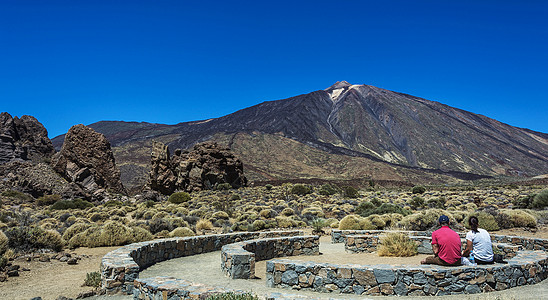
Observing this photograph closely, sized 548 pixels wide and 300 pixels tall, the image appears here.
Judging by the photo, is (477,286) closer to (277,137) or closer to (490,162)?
(277,137)

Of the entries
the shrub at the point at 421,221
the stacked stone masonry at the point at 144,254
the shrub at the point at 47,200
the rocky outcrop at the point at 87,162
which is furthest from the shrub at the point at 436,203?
the shrub at the point at 47,200

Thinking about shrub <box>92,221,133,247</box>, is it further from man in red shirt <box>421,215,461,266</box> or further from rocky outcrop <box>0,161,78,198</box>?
rocky outcrop <box>0,161,78,198</box>

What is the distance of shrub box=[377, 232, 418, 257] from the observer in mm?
12094

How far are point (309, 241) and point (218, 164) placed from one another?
121ft

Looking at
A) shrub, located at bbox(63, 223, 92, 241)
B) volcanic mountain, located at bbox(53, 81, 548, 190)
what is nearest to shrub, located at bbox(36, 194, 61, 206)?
shrub, located at bbox(63, 223, 92, 241)

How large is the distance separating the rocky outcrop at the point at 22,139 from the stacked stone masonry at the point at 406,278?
145ft

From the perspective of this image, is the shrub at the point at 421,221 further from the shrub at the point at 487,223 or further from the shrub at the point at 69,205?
the shrub at the point at 69,205

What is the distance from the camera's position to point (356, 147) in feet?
515

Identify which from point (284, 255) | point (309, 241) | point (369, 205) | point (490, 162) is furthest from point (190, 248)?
point (490, 162)

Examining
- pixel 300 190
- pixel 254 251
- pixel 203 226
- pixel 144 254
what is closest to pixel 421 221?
pixel 254 251

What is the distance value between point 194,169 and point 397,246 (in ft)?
127

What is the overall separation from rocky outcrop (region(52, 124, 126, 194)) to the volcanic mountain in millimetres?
38955

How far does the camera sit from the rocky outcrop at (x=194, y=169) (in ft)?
151

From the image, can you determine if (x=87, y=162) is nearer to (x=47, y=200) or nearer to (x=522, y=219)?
(x=47, y=200)
